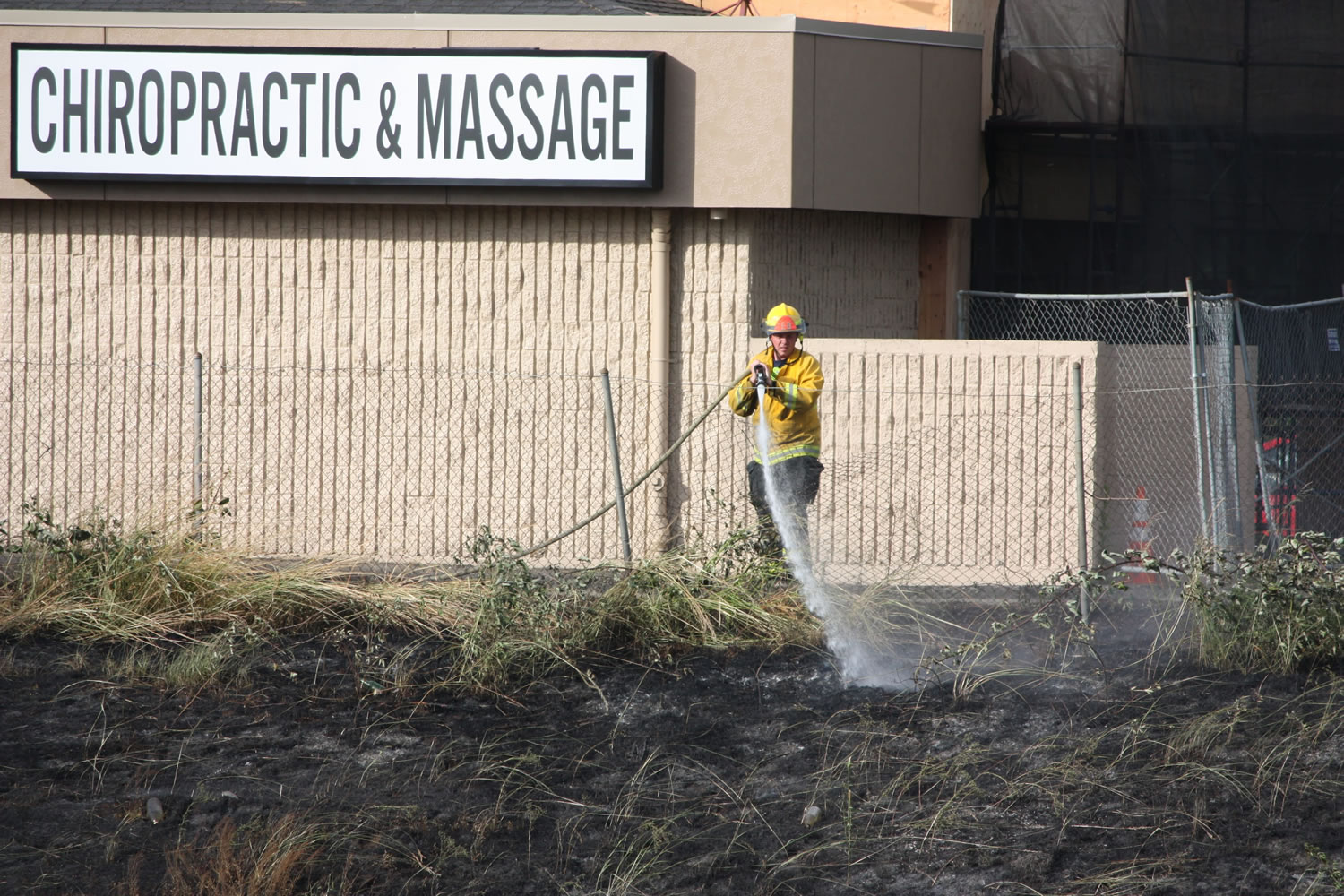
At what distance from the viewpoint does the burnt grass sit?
508 cm

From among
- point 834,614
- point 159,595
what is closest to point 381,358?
point 159,595

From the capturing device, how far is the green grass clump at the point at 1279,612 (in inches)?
271

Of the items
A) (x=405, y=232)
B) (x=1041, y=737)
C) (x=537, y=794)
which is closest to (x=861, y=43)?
(x=405, y=232)

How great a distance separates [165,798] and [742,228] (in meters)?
6.36

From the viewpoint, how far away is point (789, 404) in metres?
8.87

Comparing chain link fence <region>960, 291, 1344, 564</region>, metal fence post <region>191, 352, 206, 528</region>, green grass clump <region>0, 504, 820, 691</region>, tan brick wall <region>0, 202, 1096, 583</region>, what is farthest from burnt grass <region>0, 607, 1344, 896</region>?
tan brick wall <region>0, 202, 1096, 583</region>

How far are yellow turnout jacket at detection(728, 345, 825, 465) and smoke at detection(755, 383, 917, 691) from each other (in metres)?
0.06

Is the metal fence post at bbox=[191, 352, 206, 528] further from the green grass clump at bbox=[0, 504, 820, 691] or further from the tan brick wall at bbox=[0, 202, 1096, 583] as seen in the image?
the green grass clump at bbox=[0, 504, 820, 691]

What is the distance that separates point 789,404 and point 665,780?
343 cm

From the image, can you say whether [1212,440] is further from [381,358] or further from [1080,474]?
[381,358]

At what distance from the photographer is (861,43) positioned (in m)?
10.8

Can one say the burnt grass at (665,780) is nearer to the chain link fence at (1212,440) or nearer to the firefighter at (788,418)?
the firefighter at (788,418)

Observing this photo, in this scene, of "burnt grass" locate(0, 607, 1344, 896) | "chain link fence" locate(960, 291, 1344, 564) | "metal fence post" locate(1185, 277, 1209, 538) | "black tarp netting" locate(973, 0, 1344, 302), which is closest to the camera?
"burnt grass" locate(0, 607, 1344, 896)

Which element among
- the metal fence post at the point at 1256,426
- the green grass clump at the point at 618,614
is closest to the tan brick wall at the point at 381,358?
the green grass clump at the point at 618,614
